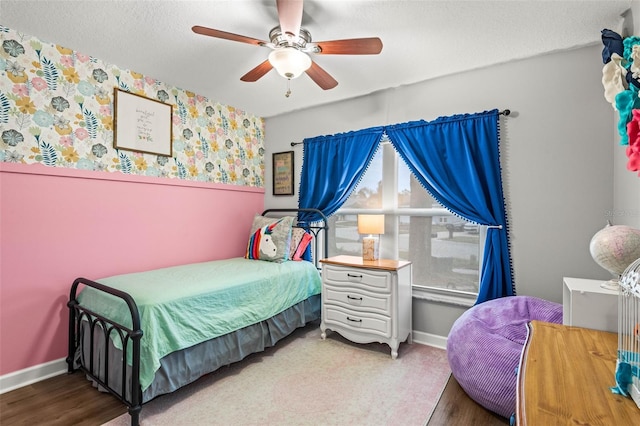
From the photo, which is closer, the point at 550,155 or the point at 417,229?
the point at 550,155

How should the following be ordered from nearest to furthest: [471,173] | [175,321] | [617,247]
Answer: [617,247], [175,321], [471,173]

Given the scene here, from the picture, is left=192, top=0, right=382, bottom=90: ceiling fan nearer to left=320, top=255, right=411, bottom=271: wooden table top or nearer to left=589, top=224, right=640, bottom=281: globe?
left=589, top=224, right=640, bottom=281: globe

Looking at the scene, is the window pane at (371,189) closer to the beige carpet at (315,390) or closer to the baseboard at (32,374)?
the beige carpet at (315,390)

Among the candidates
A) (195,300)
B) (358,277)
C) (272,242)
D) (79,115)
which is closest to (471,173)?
(358,277)

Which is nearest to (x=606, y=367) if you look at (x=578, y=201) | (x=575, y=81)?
(x=578, y=201)

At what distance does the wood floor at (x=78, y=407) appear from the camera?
5.93 feet

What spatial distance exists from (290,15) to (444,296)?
2517mm

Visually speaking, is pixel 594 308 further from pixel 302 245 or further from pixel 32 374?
pixel 32 374

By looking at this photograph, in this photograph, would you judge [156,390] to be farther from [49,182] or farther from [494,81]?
[494,81]

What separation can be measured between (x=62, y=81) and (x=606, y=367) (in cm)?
342

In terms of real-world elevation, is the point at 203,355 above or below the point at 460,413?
above

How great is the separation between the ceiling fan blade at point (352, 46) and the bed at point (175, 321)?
1.77m

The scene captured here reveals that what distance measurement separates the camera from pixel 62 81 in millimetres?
2371

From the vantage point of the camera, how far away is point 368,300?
2742 mm
